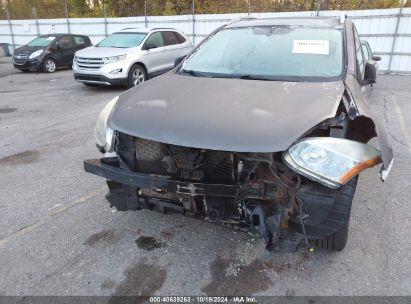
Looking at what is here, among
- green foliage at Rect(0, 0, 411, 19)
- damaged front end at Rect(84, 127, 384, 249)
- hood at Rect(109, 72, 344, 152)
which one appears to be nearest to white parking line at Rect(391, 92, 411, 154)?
hood at Rect(109, 72, 344, 152)

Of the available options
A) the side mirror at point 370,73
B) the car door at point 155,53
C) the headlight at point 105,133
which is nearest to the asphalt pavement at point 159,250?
the headlight at point 105,133

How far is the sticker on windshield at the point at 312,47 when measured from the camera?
10.6 feet

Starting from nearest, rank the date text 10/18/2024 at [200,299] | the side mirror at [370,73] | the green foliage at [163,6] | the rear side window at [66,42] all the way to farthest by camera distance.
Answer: the date text 10/18/2024 at [200,299], the side mirror at [370,73], the rear side window at [66,42], the green foliage at [163,6]

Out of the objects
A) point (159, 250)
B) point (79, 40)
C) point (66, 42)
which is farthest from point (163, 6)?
point (159, 250)

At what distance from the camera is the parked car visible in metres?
9.16

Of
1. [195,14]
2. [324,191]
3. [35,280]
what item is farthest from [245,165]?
[195,14]

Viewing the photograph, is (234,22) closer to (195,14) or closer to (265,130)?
(265,130)

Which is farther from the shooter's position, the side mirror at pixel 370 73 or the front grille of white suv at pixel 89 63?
the front grille of white suv at pixel 89 63

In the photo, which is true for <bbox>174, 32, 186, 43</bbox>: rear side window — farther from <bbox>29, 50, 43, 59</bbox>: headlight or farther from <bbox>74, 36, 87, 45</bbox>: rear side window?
<bbox>29, 50, 43, 59</bbox>: headlight

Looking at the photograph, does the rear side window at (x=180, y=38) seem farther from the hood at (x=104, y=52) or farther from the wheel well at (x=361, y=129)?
the wheel well at (x=361, y=129)

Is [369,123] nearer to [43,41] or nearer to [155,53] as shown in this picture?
[155,53]

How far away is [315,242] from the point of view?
249 cm

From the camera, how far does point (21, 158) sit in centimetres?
475

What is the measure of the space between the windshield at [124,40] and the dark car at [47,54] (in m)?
4.71
